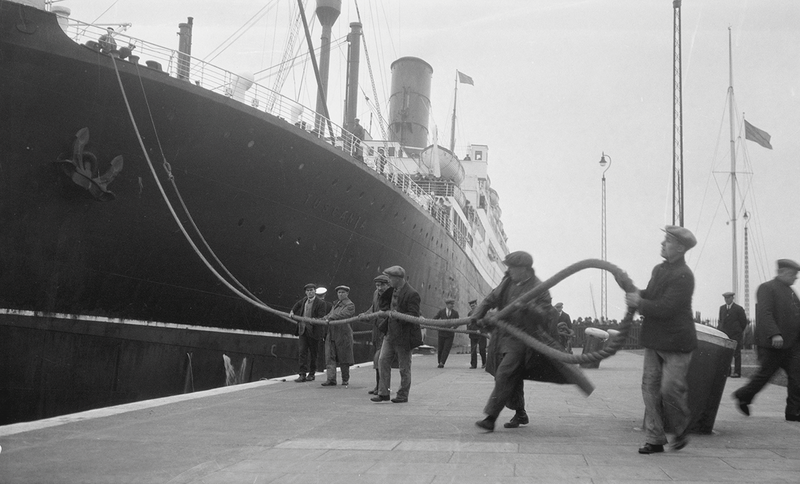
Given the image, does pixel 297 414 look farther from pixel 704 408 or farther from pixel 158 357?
pixel 158 357

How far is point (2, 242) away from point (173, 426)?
5209 millimetres

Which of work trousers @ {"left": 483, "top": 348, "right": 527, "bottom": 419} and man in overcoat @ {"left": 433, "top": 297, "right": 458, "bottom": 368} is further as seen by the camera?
man in overcoat @ {"left": 433, "top": 297, "right": 458, "bottom": 368}

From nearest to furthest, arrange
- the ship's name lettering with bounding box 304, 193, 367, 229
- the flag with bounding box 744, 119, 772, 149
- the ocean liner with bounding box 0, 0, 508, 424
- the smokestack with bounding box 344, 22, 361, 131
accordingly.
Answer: the ocean liner with bounding box 0, 0, 508, 424 → the ship's name lettering with bounding box 304, 193, 367, 229 → the flag with bounding box 744, 119, 772, 149 → the smokestack with bounding box 344, 22, 361, 131

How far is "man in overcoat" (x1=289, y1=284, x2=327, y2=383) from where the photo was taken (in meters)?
10.7

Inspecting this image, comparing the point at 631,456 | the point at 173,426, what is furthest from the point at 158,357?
the point at 631,456

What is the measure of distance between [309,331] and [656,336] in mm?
6478

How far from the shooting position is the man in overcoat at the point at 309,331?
10.7m

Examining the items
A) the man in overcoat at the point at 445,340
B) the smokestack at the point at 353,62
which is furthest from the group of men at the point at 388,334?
the smokestack at the point at 353,62

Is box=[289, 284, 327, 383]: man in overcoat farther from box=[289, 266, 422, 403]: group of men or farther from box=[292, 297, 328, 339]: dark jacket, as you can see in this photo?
box=[289, 266, 422, 403]: group of men

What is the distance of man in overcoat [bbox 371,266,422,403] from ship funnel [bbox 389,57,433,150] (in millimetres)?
25270

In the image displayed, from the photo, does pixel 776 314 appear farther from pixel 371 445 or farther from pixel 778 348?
pixel 371 445

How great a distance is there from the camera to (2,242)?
957 cm

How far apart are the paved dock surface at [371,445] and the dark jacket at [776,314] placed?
0.79 meters

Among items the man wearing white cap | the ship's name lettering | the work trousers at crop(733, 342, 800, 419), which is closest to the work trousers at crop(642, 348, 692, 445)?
the man wearing white cap
